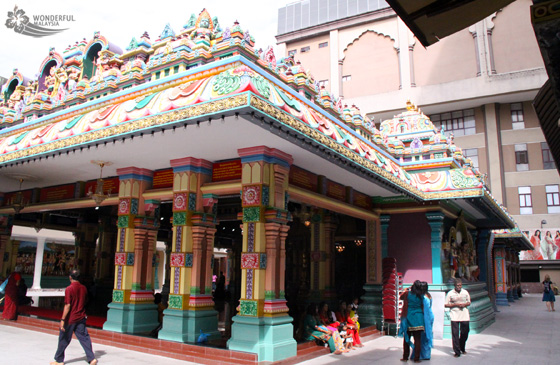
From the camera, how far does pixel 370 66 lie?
1389 inches

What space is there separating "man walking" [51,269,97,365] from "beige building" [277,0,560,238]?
95.1 feet

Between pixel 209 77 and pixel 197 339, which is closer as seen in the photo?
pixel 209 77

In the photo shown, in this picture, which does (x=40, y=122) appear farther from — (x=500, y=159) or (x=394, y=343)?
(x=500, y=159)

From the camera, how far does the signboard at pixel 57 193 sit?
35.6ft

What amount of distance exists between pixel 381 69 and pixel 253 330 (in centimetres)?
3173

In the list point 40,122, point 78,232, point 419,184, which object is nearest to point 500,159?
point 419,184

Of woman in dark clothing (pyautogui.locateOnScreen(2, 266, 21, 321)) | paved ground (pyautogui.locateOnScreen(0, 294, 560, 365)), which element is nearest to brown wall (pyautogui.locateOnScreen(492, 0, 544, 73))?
paved ground (pyautogui.locateOnScreen(0, 294, 560, 365))

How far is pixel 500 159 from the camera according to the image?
101ft

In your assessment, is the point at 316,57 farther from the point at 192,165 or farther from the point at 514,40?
the point at 192,165

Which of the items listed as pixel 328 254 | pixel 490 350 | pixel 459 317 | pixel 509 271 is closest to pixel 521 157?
pixel 509 271

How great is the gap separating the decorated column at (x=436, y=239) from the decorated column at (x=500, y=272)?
12545 mm

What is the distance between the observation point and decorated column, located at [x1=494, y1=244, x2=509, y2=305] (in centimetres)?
2084

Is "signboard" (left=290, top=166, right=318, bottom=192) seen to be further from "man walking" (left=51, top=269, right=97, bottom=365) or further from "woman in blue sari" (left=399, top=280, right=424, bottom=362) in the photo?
"man walking" (left=51, top=269, right=97, bottom=365)

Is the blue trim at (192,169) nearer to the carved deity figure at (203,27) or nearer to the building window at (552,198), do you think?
the carved deity figure at (203,27)
